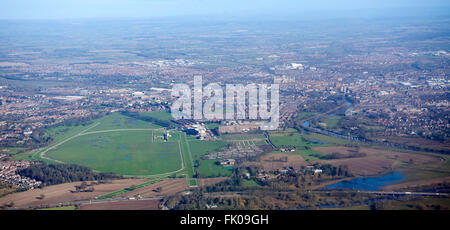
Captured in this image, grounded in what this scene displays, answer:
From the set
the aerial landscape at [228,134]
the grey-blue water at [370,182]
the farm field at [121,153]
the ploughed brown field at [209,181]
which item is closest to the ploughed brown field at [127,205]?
the aerial landscape at [228,134]

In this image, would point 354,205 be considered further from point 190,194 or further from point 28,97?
point 28,97

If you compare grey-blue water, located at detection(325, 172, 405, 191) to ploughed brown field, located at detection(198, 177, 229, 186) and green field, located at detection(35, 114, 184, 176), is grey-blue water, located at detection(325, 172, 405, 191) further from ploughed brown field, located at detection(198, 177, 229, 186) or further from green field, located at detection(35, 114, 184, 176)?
green field, located at detection(35, 114, 184, 176)

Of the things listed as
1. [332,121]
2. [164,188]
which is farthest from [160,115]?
[164,188]

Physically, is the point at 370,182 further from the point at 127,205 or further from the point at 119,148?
the point at 119,148

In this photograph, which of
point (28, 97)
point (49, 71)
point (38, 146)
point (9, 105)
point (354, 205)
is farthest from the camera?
point (49, 71)


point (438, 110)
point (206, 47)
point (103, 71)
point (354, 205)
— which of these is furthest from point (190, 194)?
point (206, 47)

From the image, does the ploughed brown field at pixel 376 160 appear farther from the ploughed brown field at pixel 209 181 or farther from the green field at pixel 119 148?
the green field at pixel 119 148
